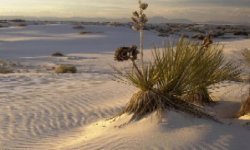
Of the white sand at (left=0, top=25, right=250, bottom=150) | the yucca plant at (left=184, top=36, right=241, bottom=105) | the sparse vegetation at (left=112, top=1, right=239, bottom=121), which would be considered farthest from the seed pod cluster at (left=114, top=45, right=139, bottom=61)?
the yucca plant at (left=184, top=36, right=241, bottom=105)

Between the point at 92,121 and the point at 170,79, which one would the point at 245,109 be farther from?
the point at 92,121

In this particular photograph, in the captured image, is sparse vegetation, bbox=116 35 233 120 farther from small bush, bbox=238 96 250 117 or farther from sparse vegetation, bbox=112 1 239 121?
small bush, bbox=238 96 250 117

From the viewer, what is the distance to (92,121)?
355 inches

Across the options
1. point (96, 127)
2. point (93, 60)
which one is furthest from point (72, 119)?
point (93, 60)

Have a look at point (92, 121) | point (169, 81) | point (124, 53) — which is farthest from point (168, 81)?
point (92, 121)

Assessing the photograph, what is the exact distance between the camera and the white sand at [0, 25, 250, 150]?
6.89 meters

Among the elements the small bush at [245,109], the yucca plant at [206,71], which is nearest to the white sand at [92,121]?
the small bush at [245,109]

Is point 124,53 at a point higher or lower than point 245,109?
higher

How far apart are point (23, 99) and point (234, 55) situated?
1503 cm

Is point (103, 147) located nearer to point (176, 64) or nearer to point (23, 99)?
point (176, 64)

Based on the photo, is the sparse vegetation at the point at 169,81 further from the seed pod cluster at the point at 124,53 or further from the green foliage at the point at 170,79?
the seed pod cluster at the point at 124,53

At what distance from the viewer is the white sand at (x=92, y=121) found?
6891 mm

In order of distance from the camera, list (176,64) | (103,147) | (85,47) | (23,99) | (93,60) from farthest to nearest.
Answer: (85,47), (93,60), (23,99), (176,64), (103,147)

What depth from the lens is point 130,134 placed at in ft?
23.4
